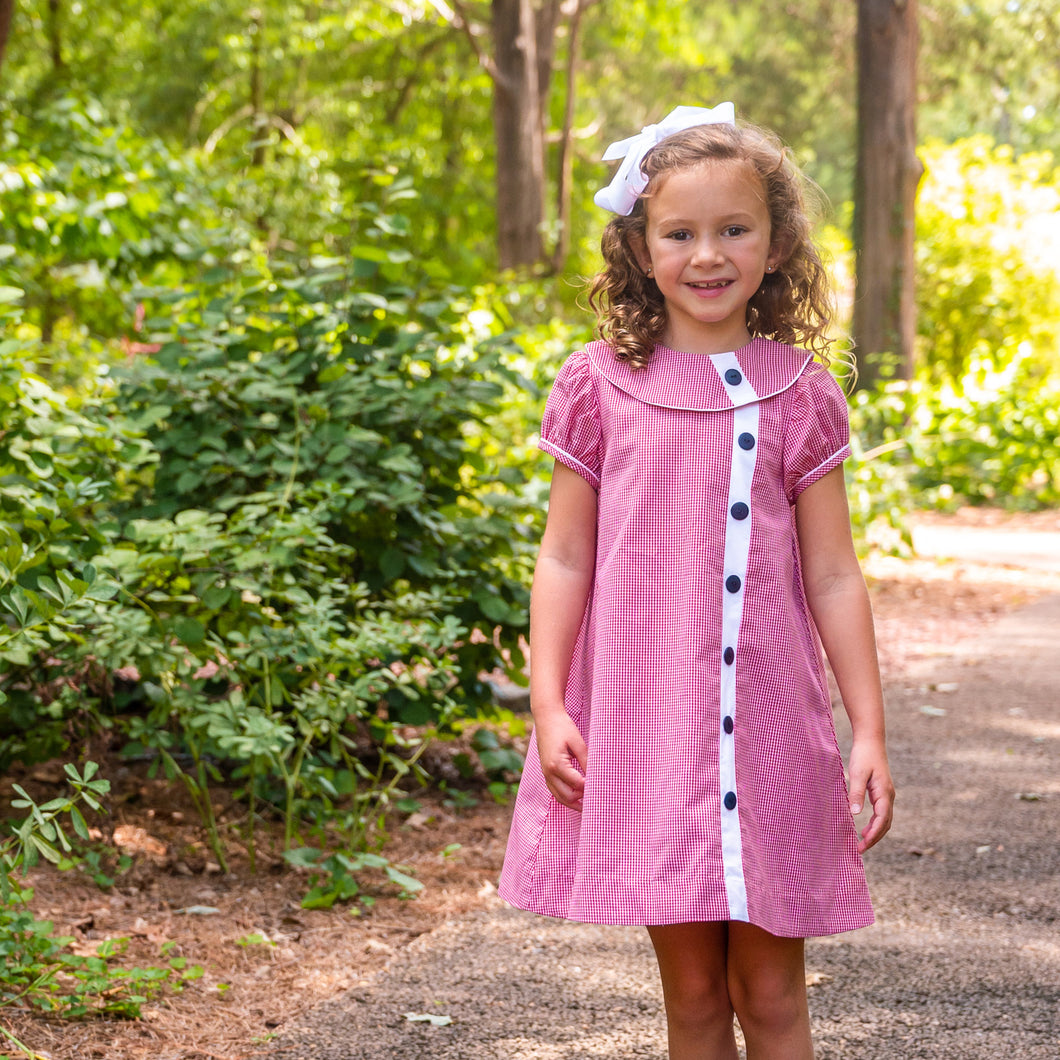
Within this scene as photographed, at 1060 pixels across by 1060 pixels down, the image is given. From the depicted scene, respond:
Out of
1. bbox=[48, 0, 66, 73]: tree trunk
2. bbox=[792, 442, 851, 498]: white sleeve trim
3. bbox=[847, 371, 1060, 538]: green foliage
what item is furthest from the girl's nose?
bbox=[48, 0, 66, 73]: tree trunk

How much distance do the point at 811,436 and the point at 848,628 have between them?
275mm

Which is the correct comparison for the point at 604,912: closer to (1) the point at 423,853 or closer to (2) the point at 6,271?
(1) the point at 423,853

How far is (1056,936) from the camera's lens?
2.86m

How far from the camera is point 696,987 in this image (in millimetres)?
1811

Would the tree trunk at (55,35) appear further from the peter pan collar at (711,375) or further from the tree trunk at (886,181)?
the peter pan collar at (711,375)

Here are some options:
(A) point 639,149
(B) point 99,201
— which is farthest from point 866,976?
(B) point 99,201

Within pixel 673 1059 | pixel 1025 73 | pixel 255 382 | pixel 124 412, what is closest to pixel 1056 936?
pixel 673 1059

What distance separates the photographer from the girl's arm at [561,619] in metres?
1.74

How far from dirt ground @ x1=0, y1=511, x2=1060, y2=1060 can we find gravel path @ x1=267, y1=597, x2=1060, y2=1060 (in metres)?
0.01

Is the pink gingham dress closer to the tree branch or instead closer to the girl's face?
the girl's face

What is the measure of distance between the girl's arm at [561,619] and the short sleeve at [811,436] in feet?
0.96

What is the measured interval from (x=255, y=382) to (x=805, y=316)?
6.21ft

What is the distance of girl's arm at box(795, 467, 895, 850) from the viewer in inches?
67.9

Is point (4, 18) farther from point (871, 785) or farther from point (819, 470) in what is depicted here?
point (871, 785)
